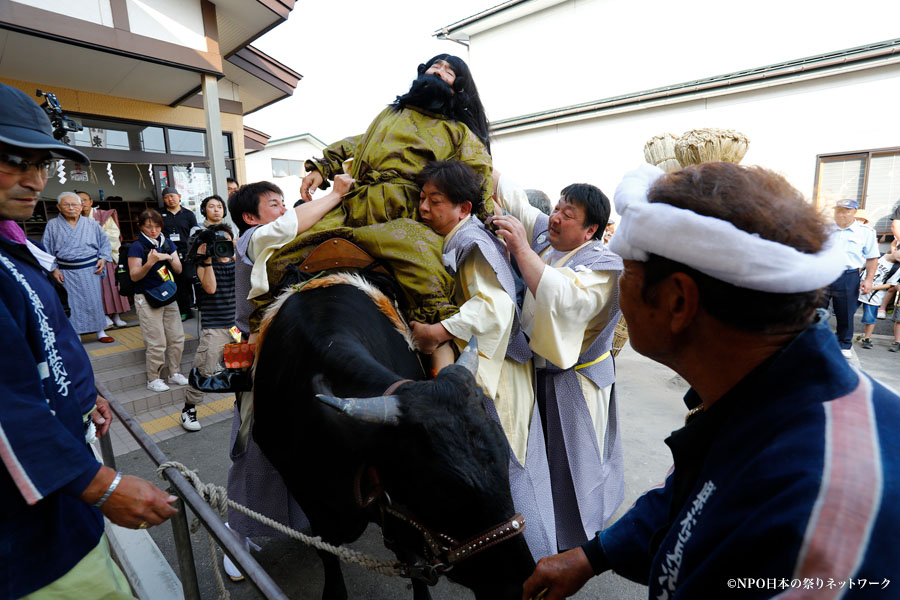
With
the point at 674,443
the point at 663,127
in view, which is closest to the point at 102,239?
the point at 674,443

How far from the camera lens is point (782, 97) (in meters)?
8.56

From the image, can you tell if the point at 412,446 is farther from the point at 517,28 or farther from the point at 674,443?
the point at 517,28

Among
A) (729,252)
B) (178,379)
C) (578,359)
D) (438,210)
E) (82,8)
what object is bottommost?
(178,379)

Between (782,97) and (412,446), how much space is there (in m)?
10.7

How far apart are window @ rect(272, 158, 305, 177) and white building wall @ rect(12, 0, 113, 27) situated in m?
18.5

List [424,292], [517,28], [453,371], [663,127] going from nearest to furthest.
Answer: [453,371] < [424,292] < [663,127] < [517,28]

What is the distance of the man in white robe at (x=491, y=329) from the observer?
253 cm

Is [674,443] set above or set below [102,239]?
below

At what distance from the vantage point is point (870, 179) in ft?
26.7

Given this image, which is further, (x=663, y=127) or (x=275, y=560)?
(x=663, y=127)

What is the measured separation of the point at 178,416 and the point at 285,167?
21.7 m

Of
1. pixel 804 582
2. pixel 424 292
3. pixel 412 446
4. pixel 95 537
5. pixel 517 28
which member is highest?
pixel 517 28

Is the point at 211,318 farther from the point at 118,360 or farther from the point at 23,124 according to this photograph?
the point at 23,124

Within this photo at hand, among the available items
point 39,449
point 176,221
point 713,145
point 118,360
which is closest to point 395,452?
point 39,449
